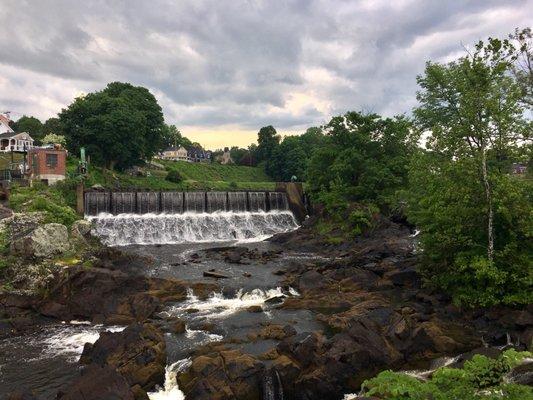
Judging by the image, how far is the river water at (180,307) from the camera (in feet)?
57.5

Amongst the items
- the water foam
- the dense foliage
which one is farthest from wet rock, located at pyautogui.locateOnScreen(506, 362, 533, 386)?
the water foam

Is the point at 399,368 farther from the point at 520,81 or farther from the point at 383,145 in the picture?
the point at 383,145

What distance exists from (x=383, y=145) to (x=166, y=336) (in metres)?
41.1

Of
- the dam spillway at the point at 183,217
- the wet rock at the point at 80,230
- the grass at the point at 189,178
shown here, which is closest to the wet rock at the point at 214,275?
the wet rock at the point at 80,230

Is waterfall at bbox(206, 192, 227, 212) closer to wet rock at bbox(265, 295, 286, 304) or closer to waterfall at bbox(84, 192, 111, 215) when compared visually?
waterfall at bbox(84, 192, 111, 215)

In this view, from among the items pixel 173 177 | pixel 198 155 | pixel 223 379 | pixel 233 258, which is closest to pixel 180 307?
pixel 223 379

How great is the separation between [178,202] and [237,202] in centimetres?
810

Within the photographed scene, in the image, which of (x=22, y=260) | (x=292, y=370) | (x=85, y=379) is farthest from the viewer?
(x=22, y=260)

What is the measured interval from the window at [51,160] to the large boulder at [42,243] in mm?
27262

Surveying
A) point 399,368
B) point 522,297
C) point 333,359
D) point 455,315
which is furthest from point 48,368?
point 522,297

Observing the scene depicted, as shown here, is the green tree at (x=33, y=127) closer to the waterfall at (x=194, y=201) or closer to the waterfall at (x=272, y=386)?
the waterfall at (x=194, y=201)

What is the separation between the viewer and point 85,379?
1402 cm

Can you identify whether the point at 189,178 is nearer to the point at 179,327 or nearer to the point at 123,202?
the point at 123,202

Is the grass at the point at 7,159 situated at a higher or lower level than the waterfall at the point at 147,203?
higher
